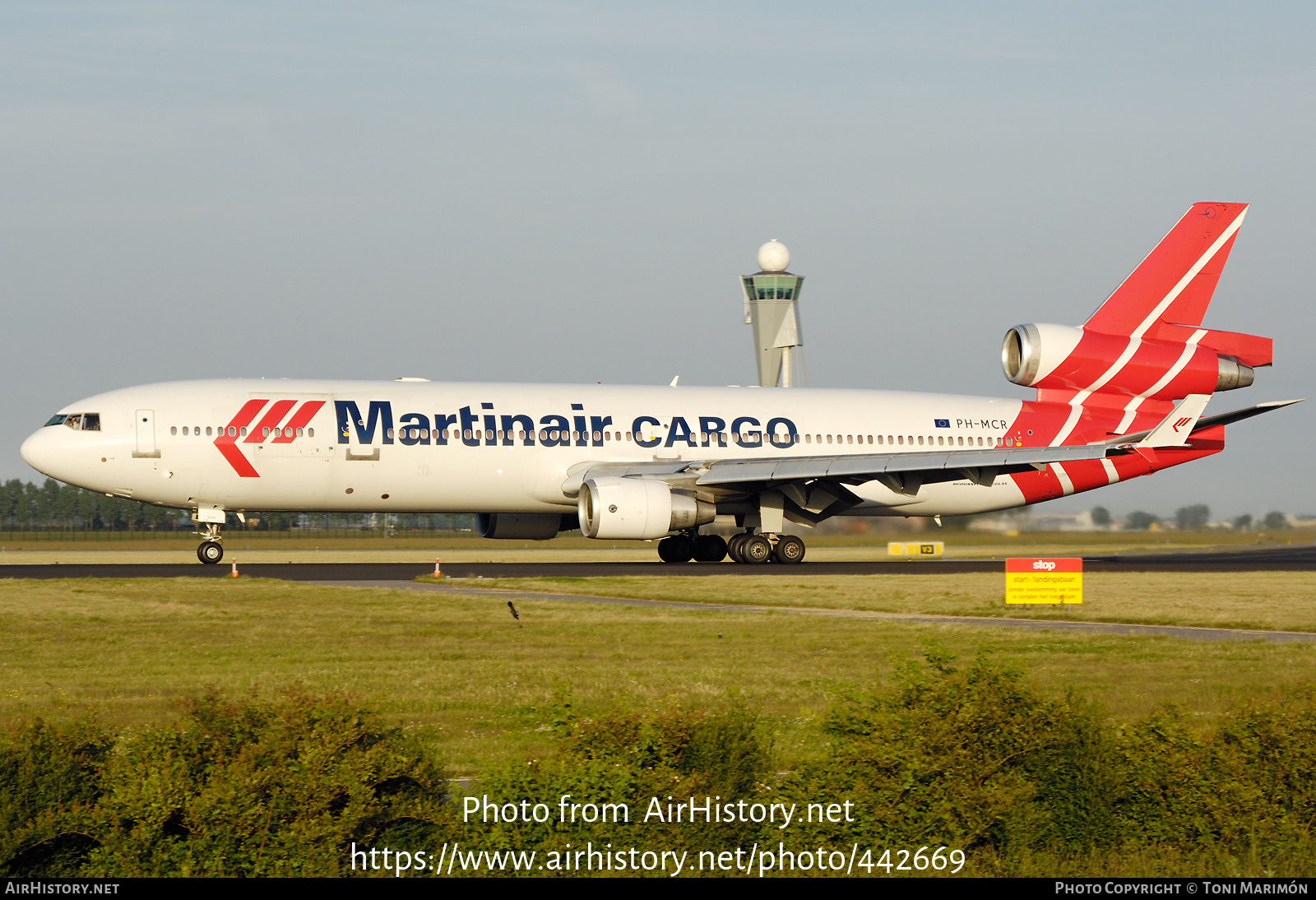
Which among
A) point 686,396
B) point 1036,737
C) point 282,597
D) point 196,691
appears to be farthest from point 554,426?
point 1036,737

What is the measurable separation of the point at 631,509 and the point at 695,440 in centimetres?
486

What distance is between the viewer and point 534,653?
55.2ft

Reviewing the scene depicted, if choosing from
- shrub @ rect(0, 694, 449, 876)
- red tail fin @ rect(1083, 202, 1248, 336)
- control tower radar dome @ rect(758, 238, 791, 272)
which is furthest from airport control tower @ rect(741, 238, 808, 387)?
shrub @ rect(0, 694, 449, 876)

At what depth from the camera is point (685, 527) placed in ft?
112

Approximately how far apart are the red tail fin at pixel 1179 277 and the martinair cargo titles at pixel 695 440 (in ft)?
0.19

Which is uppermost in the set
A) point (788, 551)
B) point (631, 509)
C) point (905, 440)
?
point (905, 440)

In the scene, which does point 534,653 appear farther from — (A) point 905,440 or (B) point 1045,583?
(A) point 905,440

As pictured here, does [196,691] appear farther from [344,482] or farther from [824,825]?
[344,482]

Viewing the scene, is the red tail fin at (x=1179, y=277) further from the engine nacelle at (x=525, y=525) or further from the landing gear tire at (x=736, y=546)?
the engine nacelle at (x=525, y=525)

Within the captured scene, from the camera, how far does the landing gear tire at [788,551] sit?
36.7 metres

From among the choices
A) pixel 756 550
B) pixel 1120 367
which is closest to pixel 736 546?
pixel 756 550

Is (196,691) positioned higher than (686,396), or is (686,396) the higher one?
(686,396)

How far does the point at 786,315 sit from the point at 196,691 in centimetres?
9449

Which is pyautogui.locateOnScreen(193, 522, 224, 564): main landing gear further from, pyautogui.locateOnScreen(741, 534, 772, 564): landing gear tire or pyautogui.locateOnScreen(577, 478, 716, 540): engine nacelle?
pyautogui.locateOnScreen(741, 534, 772, 564): landing gear tire
